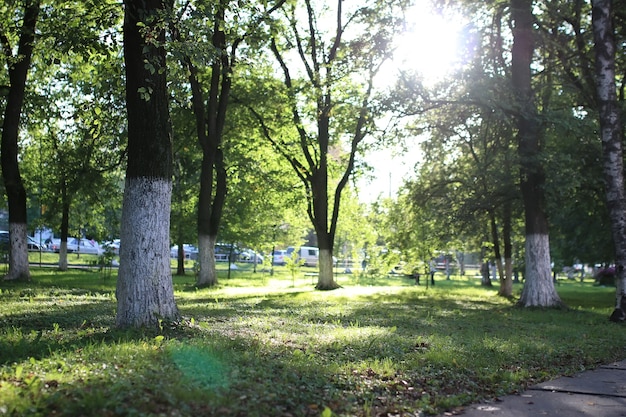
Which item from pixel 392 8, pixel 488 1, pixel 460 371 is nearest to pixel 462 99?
pixel 488 1

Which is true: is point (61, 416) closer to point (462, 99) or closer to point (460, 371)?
point (460, 371)

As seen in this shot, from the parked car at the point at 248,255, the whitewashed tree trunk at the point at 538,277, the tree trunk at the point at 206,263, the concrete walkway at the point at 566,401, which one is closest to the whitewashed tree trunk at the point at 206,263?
the tree trunk at the point at 206,263

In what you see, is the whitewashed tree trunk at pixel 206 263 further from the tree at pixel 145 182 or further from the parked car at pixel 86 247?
the parked car at pixel 86 247

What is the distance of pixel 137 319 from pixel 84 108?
16.1ft

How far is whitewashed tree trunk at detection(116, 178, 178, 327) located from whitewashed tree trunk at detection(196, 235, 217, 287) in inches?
532

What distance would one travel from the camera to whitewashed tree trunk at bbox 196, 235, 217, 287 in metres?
21.6

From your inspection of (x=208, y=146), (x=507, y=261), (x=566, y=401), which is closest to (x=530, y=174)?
(x=507, y=261)

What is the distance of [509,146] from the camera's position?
19.7 m

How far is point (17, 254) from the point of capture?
18047 mm

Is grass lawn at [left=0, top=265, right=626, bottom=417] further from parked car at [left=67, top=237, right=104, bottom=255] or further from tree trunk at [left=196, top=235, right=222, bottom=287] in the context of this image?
parked car at [left=67, top=237, right=104, bottom=255]

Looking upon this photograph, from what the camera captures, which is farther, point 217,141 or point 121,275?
point 217,141

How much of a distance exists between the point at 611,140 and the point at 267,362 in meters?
11.4

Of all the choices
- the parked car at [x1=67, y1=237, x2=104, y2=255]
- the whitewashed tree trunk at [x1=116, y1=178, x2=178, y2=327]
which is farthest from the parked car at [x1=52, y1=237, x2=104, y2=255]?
the whitewashed tree trunk at [x1=116, y1=178, x2=178, y2=327]

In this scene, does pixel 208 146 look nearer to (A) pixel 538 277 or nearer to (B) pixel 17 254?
(B) pixel 17 254
